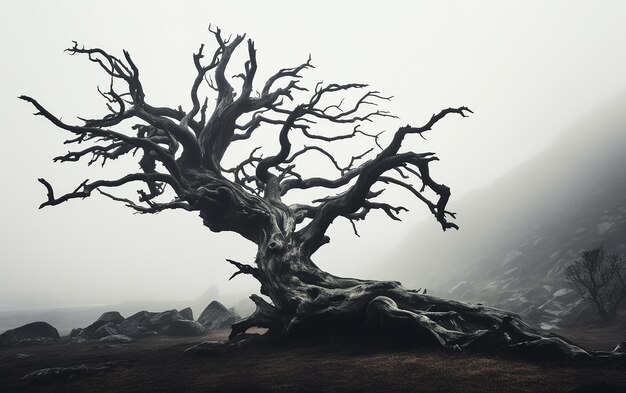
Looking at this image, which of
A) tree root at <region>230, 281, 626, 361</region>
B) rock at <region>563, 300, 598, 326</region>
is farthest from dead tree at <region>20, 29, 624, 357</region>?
rock at <region>563, 300, 598, 326</region>

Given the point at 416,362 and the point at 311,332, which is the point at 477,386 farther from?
the point at 311,332

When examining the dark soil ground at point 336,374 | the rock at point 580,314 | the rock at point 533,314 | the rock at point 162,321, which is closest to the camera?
the dark soil ground at point 336,374

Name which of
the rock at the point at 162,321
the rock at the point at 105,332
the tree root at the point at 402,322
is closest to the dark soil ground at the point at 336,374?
the tree root at the point at 402,322

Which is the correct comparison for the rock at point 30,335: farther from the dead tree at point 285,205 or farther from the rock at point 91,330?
the dead tree at point 285,205

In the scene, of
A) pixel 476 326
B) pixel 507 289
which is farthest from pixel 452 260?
pixel 476 326

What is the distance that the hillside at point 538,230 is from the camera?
25.7 meters

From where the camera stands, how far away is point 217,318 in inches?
658

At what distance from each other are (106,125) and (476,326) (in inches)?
441

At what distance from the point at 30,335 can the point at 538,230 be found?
155 ft

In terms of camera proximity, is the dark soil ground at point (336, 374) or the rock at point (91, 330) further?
the rock at point (91, 330)

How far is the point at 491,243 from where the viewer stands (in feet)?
166

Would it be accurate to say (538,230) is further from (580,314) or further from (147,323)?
(147,323)

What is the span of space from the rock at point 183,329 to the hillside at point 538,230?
746 inches

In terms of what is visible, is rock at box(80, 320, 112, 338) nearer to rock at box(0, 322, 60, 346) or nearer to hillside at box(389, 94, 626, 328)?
rock at box(0, 322, 60, 346)
